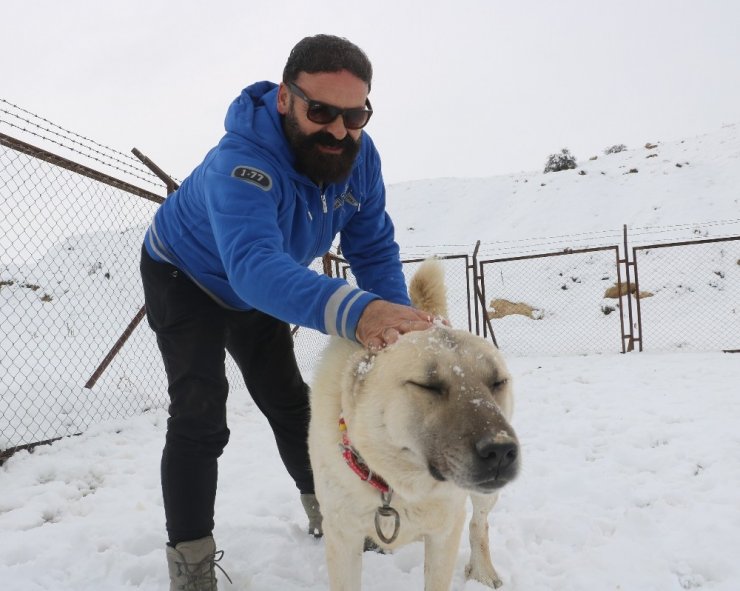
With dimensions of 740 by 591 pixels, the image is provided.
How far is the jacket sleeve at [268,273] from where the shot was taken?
52.7 inches

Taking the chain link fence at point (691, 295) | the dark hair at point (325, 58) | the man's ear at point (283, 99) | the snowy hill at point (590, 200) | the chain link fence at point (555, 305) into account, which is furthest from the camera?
the snowy hill at point (590, 200)

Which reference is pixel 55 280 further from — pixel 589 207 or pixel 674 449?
pixel 589 207

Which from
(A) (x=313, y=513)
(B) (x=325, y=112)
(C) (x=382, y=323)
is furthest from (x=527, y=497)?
Result: (B) (x=325, y=112)

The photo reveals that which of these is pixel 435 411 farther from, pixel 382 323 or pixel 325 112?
pixel 325 112

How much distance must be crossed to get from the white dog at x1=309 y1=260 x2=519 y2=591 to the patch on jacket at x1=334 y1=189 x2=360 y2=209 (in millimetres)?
550

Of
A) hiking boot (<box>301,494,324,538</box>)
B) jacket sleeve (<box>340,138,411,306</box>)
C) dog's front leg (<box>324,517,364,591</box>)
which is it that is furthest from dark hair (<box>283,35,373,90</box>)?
hiking boot (<box>301,494,324,538</box>)

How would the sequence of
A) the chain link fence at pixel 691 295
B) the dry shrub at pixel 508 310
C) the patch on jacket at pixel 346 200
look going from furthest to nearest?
the dry shrub at pixel 508 310 < the chain link fence at pixel 691 295 < the patch on jacket at pixel 346 200

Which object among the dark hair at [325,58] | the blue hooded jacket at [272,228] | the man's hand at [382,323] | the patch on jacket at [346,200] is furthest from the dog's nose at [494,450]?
the dark hair at [325,58]

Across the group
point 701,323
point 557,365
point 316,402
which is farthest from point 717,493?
point 701,323

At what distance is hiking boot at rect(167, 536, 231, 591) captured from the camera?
1.85 metres

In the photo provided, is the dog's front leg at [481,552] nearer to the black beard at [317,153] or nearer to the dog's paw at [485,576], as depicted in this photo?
the dog's paw at [485,576]

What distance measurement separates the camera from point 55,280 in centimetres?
1264

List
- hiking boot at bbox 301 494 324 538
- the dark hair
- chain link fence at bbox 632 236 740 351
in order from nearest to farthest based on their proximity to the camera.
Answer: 1. the dark hair
2. hiking boot at bbox 301 494 324 538
3. chain link fence at bbox 632 236 740 351

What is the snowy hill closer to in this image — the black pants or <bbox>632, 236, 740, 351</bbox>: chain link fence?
<bbox>632, 236, 740, 351</bbox>: chain link fence
